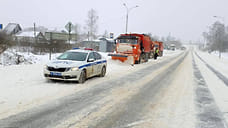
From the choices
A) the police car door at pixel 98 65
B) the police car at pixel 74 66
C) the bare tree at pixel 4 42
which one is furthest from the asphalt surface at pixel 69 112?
the bare tree at pixel 4 42

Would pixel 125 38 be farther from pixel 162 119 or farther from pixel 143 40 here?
pixel 162 119

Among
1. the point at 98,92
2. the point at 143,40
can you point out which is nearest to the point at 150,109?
the point at 98,92

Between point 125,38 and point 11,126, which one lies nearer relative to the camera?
point 11,126

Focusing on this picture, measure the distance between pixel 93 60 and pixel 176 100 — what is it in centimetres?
454

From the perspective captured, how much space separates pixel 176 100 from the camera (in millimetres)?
7711

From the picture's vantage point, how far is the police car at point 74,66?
9172 mm

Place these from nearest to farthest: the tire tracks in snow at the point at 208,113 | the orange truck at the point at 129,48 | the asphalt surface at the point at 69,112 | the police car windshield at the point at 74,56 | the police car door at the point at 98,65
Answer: the asphalt surface at the point at 69,112, the tire tracks in snow at the point at 208,113, the police car windshield at the point at 74,56, the police car door at the point at 98,65, the orange truck at the point at 129,48

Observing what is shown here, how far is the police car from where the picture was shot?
30.1 feet

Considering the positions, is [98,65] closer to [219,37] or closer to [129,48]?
[129,48]

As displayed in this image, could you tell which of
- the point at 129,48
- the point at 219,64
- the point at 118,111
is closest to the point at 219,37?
the point at 219,64

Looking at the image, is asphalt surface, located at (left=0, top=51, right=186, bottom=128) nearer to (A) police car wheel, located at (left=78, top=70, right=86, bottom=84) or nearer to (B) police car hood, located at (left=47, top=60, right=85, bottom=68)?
(A) police car wheel, located at (left=78, top=70, right=86, bottom=84)

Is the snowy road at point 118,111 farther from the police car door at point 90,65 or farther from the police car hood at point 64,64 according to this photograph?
the police car door at point 90,65

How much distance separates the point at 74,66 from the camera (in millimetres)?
9359

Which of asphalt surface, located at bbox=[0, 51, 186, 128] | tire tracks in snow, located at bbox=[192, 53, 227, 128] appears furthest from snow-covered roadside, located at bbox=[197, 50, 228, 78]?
asphalt surface, located at bbox=[0, 51, 186, 128]
